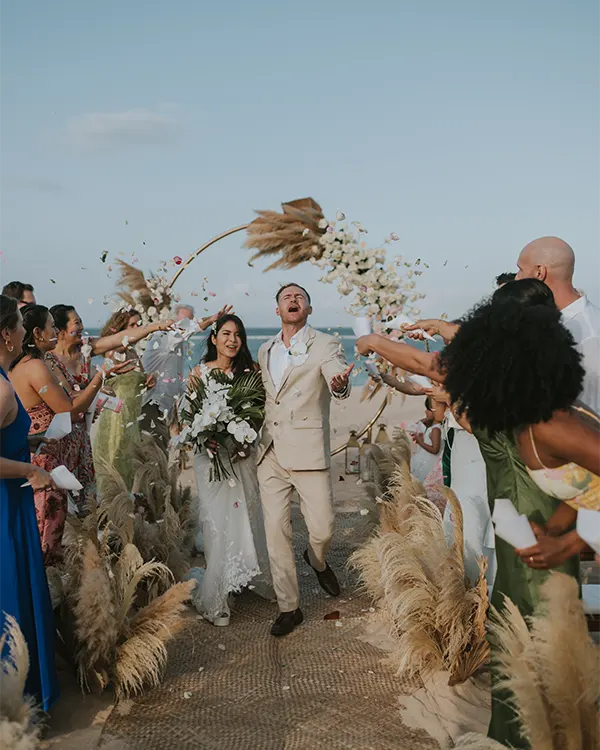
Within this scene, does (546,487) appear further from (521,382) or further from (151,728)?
(151,728)

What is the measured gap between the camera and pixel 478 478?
177 inches

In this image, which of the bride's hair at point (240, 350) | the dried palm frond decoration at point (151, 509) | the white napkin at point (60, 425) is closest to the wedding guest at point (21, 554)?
the white napkin at point (60, 425)

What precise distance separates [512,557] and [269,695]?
2.03 m

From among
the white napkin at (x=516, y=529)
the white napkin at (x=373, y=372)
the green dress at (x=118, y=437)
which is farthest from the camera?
the green dress at (x=118, y=437)

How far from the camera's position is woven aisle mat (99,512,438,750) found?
11.7 ft

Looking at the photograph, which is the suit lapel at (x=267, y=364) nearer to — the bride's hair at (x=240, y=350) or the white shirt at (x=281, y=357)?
the white shirt at (x=281, y=357)

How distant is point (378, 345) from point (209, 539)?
7.80 ft

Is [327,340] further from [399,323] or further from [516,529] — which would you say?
[516,529]

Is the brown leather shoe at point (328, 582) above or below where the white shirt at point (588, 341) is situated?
below

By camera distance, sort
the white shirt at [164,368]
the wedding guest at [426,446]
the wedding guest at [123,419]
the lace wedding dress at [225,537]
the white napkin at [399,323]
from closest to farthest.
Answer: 1. the white napkin at [399,323]
2. the lace wedding dress at [225,537]
3. the wedding guest at [426,446]
4. the wedding guest at [123,419]
5. the white shirt at [164,368]

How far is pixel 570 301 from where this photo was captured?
393cm

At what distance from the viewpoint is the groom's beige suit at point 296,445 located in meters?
5.13

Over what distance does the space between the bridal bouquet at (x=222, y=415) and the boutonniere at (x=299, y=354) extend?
1.45 feet

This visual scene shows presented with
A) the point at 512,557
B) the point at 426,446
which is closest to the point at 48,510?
the point at 512,557
